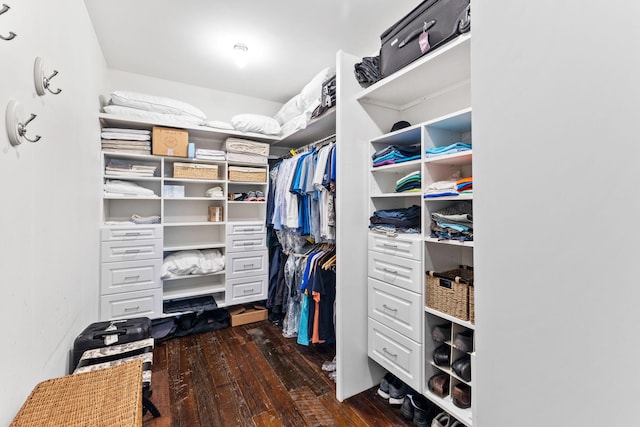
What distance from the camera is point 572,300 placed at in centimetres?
40

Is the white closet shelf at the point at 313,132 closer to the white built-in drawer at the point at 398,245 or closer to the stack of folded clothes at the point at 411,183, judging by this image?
the stack of folded clothes at the point at 411,183

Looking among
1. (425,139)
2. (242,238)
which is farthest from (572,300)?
(242,238)

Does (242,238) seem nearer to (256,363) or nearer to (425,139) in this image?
(256,363)

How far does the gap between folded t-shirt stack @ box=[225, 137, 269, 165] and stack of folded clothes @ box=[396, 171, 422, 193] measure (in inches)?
69.8

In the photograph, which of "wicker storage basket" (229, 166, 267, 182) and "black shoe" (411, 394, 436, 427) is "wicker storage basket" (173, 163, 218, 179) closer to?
"wicker storage basket" (229, 166, 267, 182)

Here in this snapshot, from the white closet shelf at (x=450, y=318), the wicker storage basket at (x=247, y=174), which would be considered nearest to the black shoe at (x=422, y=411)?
the white closet shelf at (x=450, y=318)

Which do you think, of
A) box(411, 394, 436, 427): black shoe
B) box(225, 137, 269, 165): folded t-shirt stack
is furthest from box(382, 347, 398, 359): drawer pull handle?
box(225, 137, 269, 165): folded t-shirt stack

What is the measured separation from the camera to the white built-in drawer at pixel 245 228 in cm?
287

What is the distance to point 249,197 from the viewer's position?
3088 mm

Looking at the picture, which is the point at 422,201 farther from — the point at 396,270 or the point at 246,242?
the point at 246,242

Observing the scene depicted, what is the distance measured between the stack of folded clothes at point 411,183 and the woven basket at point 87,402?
1666mm

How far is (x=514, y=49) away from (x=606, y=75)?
141 millimetres

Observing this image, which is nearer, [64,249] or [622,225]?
[622,225]

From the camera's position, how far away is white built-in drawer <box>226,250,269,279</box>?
287 cm
